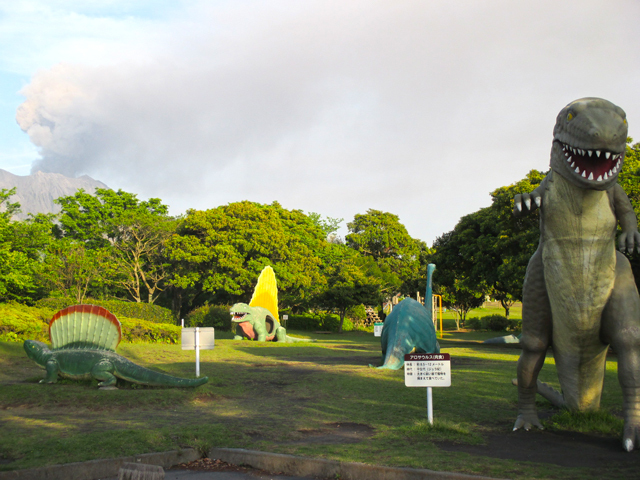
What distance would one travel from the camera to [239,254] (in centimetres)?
3206

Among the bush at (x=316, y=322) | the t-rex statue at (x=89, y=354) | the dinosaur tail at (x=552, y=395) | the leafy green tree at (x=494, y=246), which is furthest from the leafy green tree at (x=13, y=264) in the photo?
the dinosaur tail at (x=552, y=395)

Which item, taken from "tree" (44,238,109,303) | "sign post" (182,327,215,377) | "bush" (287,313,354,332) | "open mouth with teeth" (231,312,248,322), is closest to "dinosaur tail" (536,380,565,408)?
"sign post" (182,327,215,377)

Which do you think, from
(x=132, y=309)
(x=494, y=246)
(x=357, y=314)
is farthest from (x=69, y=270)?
(x=494, y=246)

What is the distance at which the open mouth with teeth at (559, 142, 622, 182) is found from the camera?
194 inches

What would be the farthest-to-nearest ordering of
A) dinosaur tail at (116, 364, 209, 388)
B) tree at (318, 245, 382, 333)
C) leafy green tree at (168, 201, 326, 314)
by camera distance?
tree at (318, 245, 382, 333) → leafy green tree at (168, 201, 326, 314) → dinosaur tail at (116, 364, 209, 388)

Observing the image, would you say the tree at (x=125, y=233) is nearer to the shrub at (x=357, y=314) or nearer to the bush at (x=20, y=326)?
the shrub at (x=357, y=314)

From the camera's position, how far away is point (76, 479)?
174 inches

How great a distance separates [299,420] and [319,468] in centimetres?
233

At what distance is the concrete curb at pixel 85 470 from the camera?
4.25 meters

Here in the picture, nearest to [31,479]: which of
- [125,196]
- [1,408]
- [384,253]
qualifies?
[1,408]

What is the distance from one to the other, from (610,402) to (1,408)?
8.90 meters

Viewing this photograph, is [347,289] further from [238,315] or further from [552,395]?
[552,395]

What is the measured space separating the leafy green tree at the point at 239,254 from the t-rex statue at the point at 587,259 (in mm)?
26252

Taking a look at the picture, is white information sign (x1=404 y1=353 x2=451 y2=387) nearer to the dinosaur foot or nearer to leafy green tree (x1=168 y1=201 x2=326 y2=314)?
the dinosaur foot
